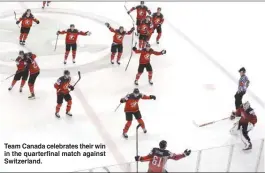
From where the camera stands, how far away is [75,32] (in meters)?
9.55

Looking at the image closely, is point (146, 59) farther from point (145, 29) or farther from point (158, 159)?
point (158, 159)

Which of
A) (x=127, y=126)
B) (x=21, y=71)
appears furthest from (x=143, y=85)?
(x=21, y=71)

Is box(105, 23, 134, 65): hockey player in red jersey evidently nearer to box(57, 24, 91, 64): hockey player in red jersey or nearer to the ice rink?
the ice rink

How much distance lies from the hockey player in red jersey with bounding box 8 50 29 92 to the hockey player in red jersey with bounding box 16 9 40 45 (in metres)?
2.21

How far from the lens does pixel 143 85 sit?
9.40 meters

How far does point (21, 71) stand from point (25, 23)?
242cm

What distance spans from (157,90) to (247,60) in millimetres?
2961

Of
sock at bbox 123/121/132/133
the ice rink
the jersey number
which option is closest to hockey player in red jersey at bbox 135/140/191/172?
the jersey number

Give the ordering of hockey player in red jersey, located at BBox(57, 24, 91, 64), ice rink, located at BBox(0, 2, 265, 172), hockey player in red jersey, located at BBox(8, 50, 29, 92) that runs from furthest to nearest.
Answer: hockey player in red jersey, located at BBox(57, 24, 91, 64), hockey player in red jersey, located at BBox(8, 50, 29, 92), ice rink, located at BBox(0, 2, 265, 172)

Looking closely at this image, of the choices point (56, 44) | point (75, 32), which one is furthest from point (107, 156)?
point (56, 44)

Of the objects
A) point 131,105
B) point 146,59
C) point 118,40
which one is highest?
point 118,40

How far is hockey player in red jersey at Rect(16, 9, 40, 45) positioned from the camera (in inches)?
410

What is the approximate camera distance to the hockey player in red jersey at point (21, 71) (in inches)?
325

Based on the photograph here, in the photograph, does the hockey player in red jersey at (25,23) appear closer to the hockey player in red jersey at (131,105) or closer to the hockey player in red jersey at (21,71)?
the hockey player in red jersey at (21,71)
